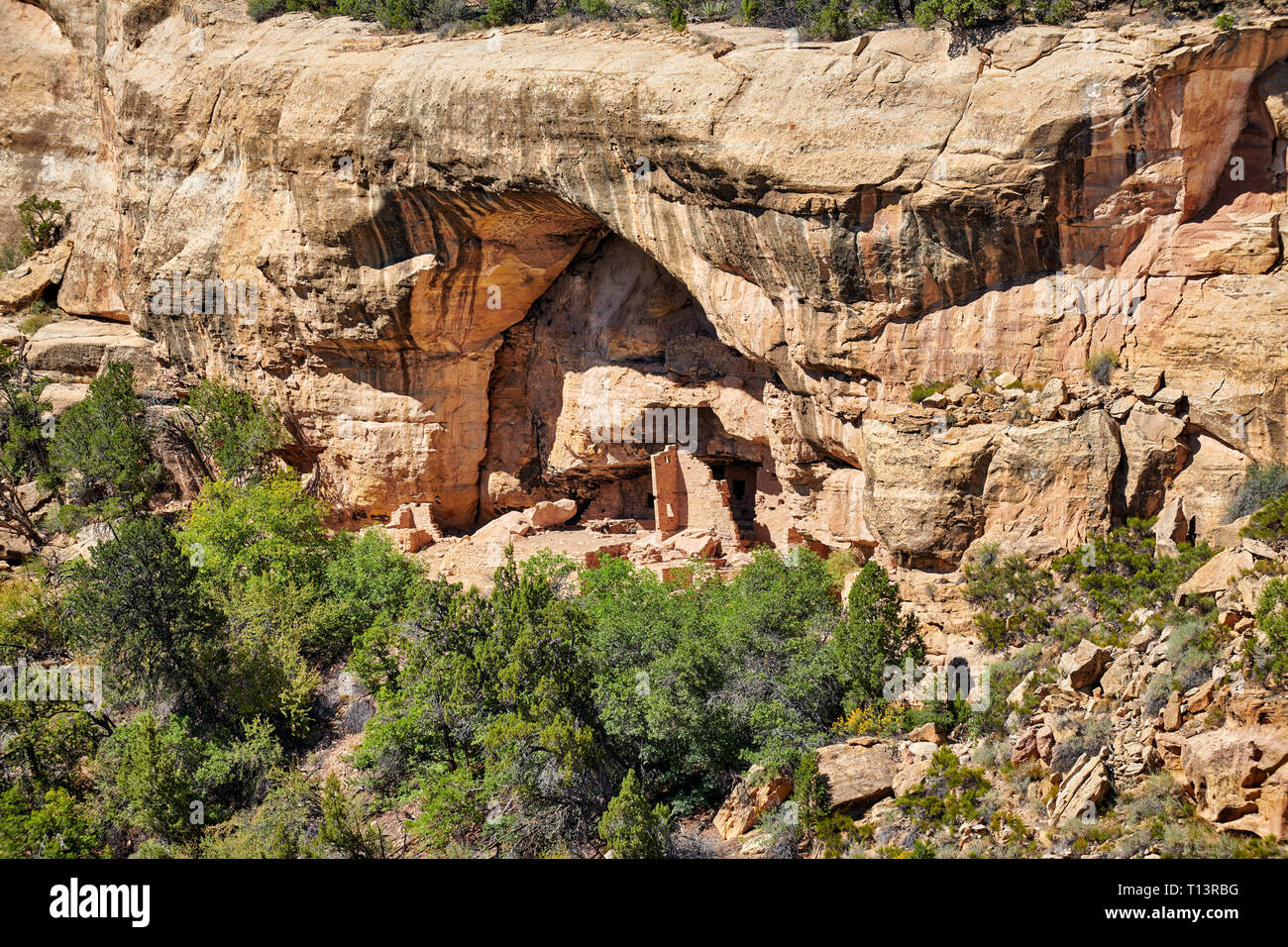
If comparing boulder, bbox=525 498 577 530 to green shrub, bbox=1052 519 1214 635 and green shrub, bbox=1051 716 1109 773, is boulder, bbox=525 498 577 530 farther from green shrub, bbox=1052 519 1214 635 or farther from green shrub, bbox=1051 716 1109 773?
green shrub, bbox=1051 716 1109 773

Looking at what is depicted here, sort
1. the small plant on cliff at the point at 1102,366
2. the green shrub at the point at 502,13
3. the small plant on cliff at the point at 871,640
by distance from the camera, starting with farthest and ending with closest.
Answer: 1. the green shrub at the point at 502,13
2. the small plant on cliff at the point at 871,640
3. the small plant on cliff at the point at 1102,366

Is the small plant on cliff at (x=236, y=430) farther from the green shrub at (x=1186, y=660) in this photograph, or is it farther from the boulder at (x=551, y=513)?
the green shrub at (x=1186, y=660)

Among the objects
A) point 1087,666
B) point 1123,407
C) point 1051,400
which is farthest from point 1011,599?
point 1123,407

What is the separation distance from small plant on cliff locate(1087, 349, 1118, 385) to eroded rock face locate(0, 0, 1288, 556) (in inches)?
4.7

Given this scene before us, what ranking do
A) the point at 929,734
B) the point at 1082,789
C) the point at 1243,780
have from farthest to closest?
1. the point at 929,734
2. the point at 1082,789
3. the point at 1243,780

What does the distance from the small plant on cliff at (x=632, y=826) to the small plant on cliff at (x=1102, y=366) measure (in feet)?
30.8

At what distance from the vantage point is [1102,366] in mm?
20922

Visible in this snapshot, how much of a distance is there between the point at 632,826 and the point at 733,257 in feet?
33.8

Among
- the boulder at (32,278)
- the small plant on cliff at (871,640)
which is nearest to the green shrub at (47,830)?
the small plant on cliff at (871,640)

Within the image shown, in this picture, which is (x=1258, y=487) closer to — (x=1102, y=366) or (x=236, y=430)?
(x=1102, y=366)

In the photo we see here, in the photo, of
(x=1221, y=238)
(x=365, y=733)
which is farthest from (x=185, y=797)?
(x=1221, y=238)

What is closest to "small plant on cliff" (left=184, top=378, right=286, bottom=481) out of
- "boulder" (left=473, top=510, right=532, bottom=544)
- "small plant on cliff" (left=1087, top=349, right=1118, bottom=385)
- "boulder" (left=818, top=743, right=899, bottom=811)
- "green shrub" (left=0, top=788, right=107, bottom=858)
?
"boulder" (left=473, top=510, right=532, bottom=544)

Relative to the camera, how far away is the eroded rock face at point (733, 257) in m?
20.0

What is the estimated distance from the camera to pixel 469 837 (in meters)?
21.0
